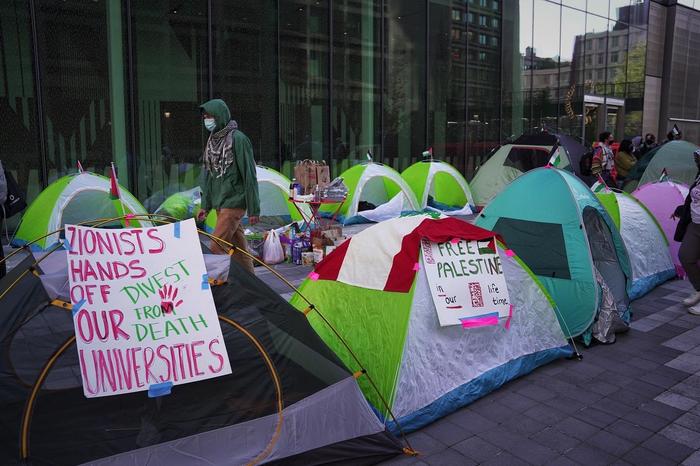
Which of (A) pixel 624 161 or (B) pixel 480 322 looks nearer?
(B) pixel 480 322

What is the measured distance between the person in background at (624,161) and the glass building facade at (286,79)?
13.5 feet

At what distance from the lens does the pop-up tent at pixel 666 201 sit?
822cm

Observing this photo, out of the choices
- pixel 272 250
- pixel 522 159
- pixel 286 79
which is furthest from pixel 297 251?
pixel 522 159

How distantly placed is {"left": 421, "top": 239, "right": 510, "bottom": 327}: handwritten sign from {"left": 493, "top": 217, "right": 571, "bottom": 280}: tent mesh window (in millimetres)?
1300

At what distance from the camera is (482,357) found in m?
4.34

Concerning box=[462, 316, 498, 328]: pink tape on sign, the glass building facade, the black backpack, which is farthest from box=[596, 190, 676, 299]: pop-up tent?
the glass building facade

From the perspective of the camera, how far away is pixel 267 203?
9.52 meters

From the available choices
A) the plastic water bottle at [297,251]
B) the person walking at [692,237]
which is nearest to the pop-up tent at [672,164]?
the person walking at [692,237]

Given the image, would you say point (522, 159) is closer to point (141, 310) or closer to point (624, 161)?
point (624, 161)

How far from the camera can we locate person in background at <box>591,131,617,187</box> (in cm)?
1123

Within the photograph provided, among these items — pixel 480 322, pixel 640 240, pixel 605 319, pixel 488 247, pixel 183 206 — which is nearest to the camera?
pixel 480 322

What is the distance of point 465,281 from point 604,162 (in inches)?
349

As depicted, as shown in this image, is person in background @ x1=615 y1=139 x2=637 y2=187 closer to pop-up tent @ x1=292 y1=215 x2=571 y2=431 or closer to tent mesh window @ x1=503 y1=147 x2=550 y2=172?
tent mesh window @ x1=503 y1=147 x2=550 y2=172

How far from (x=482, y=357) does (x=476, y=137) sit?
13.0 m
